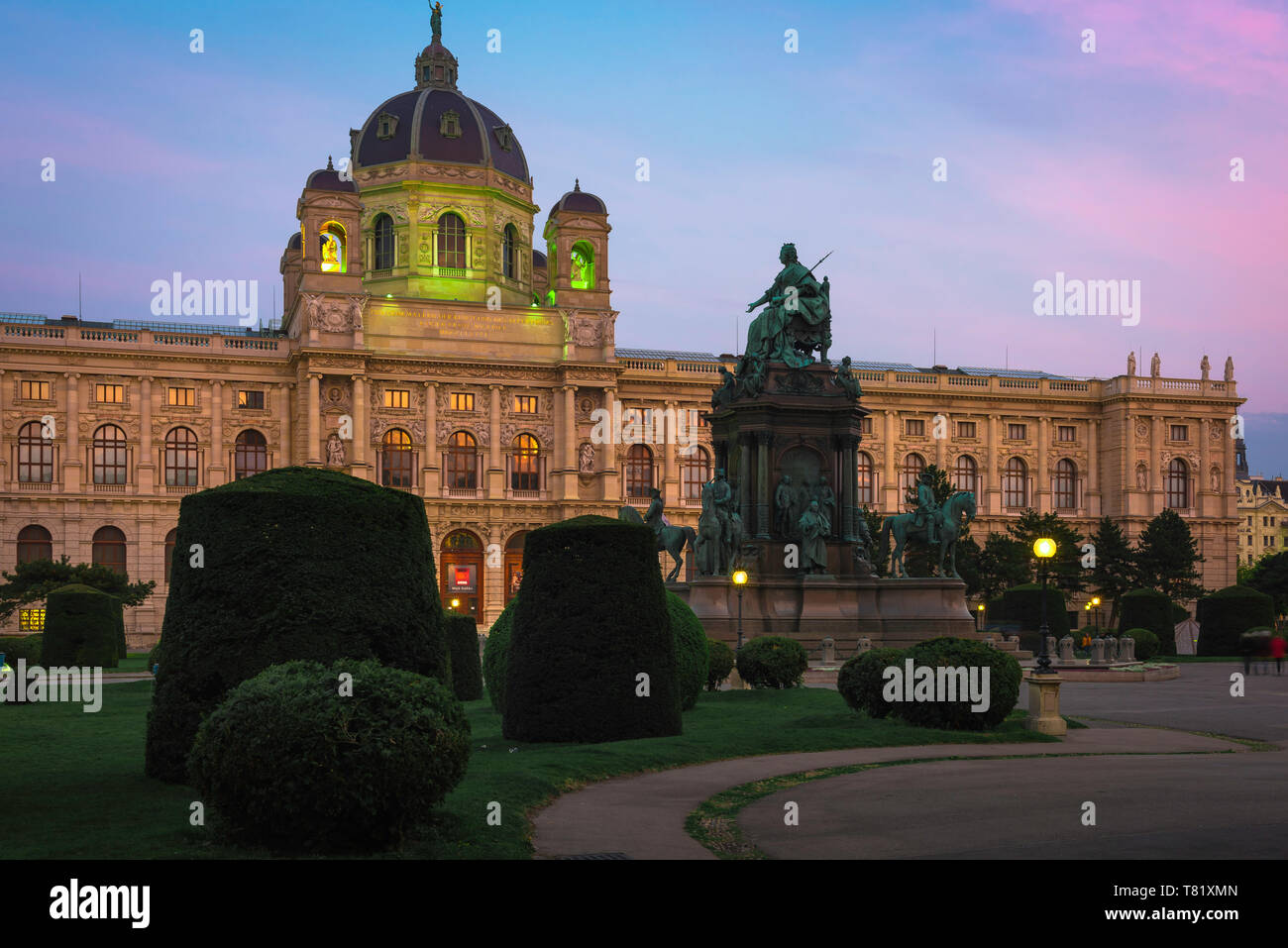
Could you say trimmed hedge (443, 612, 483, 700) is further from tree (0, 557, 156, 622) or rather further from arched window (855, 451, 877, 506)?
arched window (855, 451, 877, 506)

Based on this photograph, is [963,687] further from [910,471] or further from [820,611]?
[910,471]

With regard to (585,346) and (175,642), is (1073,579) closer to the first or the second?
(585,346)

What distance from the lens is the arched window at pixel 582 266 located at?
278 ft

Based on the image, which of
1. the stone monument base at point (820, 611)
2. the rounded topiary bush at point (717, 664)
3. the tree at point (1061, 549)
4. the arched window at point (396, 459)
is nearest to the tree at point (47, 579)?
the arched window at point (396, 459)

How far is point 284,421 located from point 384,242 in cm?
1438

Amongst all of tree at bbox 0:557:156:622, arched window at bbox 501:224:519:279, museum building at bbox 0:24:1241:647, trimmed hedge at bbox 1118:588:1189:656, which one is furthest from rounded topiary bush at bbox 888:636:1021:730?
arched window at bbox 501:224:519:279

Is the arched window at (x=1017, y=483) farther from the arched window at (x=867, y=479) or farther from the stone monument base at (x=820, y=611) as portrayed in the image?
the stone monument base at (x=820, y=611)

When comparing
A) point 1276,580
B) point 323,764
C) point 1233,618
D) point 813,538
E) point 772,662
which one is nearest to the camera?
point 323,764

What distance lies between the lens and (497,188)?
88.9 meters

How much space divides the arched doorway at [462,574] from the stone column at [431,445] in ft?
10.1

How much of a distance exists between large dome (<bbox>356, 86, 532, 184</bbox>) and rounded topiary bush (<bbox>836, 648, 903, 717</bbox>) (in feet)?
237

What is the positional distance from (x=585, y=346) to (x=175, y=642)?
2771 inches

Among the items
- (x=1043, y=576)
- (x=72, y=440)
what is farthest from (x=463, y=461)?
(x=1043, y=576)

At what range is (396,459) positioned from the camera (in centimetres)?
8056
